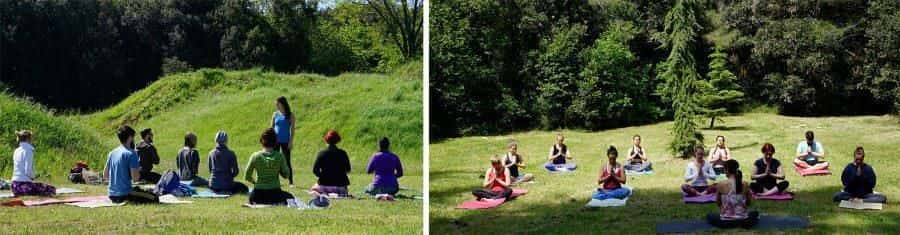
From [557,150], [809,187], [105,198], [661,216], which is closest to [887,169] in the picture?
[809,187]

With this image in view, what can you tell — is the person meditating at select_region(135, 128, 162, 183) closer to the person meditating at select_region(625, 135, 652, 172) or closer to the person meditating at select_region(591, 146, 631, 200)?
the person meditating at select_region(591, 146, 631, 200)

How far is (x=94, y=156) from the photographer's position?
26.6 feet

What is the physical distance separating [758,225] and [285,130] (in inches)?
160

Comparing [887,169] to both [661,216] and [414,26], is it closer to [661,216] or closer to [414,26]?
[661,216]

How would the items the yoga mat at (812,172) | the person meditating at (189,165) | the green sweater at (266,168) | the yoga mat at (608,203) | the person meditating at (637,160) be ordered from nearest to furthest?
1. the green sweater at (266,168)
2. the person meditating at (189,165)
3. the yoga mat at (608,203)
4. the yoga mat at (812,172)
5. the person meditating at (637,160)

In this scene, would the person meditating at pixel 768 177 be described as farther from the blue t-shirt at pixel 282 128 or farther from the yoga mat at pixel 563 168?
the blue t-shirt at pixel 282 128

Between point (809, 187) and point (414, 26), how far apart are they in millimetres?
4127

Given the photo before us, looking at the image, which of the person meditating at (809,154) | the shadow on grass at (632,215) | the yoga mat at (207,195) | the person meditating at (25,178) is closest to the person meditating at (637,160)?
the shadow on grass at (632,215)

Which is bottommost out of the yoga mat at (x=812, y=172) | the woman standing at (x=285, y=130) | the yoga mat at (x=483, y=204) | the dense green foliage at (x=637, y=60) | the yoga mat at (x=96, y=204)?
the yoga mat at (x=483, y=204)

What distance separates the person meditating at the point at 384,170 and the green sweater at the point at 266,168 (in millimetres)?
843

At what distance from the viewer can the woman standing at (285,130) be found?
752cm

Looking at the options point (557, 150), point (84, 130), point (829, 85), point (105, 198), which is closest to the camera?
point (105, 198)

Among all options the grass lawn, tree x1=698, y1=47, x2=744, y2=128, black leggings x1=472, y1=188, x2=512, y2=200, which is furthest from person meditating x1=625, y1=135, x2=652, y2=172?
black leggings x1=472, y1=188, x2=512, y2=200

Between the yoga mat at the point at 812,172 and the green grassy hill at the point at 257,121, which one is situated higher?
the green grassy hill at the point at 257,121
